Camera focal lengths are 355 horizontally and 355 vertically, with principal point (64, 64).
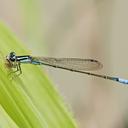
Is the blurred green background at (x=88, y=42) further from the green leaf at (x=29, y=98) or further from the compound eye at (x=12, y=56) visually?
the green leaf at (x=29, y=98)

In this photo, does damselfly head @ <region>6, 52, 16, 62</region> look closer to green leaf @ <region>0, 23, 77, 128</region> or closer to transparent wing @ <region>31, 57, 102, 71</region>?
green leaf @ <region>0, 23, 77, 128</region>

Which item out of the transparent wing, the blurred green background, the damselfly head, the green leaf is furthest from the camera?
the blurred green background

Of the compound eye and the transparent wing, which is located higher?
the transparent wing

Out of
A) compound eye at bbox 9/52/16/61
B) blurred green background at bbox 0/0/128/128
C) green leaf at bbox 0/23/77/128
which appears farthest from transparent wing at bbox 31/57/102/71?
green leaf at bbox 0/23/77/128

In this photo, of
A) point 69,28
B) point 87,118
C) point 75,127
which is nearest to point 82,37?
point 69,28

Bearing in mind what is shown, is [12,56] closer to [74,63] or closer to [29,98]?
[29,98]

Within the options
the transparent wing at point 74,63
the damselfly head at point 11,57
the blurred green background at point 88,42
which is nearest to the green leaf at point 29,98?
the damselfly head at point 11,57

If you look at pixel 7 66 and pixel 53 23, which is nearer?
pixel 7 66

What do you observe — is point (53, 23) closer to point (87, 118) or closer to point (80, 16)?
point (80, 16)
